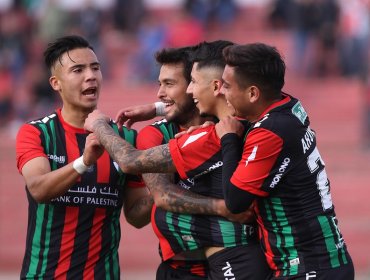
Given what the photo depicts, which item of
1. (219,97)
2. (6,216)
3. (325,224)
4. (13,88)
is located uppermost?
(13,88)

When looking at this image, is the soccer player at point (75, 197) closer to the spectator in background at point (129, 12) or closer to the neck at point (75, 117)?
the neck at point (75, 117)

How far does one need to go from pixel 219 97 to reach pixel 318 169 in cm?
70

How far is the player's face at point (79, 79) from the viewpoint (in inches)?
247

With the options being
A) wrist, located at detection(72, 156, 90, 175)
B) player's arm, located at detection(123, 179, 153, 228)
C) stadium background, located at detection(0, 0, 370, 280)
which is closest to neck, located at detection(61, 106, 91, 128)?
player's arm, located at detection(123, 179, 153, 228)

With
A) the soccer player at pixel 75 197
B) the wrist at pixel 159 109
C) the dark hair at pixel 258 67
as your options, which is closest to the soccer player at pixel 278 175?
the dark hair at pixel 258 67

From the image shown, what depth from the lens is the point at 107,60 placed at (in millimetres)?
23781

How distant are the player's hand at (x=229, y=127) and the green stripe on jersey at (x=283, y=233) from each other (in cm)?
42

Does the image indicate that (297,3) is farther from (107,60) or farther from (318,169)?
(318,169)

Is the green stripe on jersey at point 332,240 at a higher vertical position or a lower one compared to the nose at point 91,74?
lower

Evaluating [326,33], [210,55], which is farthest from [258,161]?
[326,33]

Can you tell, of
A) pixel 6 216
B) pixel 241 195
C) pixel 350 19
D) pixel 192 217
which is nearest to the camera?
pixel 241 195

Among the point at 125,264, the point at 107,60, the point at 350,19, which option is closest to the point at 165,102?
the point at 125,264

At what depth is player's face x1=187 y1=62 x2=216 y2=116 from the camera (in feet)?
18.7

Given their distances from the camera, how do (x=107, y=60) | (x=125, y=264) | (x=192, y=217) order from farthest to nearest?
1. (x=107, y=60)
2. (x=125, y=264)
3. (x=192, y=217)
